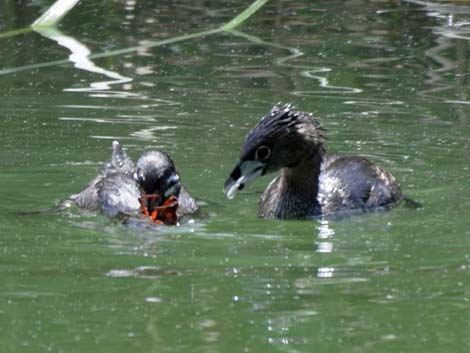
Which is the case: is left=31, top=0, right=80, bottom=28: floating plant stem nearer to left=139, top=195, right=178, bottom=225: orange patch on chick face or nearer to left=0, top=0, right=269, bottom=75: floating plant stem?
left=0, top=0, right=269, bottom=75: floating plant stem

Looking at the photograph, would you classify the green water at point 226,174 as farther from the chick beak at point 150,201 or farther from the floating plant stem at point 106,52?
the chick beak at point 150,201

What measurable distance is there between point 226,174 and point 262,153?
99 cm

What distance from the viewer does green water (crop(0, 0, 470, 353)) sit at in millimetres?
8695

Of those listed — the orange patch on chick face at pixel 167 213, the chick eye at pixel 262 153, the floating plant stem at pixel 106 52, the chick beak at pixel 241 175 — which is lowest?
the floating plant stem at pixel 106 52

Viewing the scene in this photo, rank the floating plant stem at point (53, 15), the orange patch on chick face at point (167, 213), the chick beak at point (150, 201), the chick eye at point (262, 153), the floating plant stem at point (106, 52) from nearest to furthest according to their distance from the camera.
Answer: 1. the orange patch on chick face at point (167, 213)
2. the chick beak at point (150, 201)
3. the chick eye at point (262, 153)
4. the floating plant stem at point (106, 52)
5. the floating plant stem at point (53, 15)

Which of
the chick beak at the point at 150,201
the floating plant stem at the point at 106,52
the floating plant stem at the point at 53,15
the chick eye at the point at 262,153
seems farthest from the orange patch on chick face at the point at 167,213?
the floating plant stem at the point at 53,15

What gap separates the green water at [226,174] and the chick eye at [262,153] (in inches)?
16.4

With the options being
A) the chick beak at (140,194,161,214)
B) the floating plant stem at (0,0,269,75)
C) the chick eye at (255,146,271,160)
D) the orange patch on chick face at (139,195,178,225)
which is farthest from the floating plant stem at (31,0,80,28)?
the orange patch on chick face at (139,195,178,225)

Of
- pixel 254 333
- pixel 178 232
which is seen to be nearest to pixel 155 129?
pixel 178 232

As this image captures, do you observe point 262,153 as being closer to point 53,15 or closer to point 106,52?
point 106,52

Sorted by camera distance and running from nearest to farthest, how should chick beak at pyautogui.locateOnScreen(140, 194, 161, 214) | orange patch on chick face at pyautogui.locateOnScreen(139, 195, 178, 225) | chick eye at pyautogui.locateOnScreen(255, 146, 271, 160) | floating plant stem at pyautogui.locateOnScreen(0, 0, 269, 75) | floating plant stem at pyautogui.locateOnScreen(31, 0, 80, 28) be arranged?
orange patch on chick face at pyautogui.locateOnScreen(139, 195, 178, 225) → chick beak at pyautogui.locateOnScreen(140, 194, 161, 214) → chick eye at pyautogui.locateOnScreen(255, 146, 271, 160) → floating plant stem at pyautogui.locateOnScreen(0, 0, 269, 75) → floating plant stem at pyautogui.locateOnScreen(31, 0, 80, 28)

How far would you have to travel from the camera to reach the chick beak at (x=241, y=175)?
38.5ft

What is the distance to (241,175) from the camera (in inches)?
467

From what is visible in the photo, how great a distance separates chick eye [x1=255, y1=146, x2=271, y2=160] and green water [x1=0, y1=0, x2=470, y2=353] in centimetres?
42
